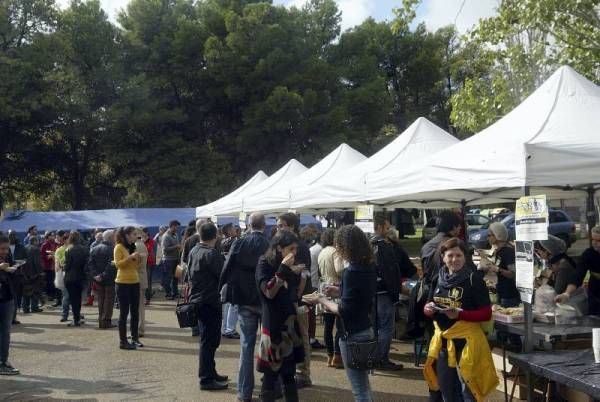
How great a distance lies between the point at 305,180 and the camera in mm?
11859

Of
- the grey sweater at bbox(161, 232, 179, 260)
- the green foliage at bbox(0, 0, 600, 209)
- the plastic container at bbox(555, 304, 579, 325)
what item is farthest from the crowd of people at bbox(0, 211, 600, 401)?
the green foliage at bbox(0, 0, 600, 209)

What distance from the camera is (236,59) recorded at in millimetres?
27406

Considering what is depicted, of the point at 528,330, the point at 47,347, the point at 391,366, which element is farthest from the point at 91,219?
the point at 528,330

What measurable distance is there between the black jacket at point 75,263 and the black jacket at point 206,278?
537 centimetres

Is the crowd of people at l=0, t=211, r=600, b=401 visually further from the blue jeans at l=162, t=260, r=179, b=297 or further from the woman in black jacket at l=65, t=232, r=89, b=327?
the blue jeans at l=162, t=260, r=179, b=297

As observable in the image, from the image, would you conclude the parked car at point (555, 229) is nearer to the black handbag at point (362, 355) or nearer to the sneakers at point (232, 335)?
the sneakers at point (232, 335)

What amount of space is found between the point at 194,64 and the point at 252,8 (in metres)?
3.76

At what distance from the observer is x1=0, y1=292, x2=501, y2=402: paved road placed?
22.0 ft

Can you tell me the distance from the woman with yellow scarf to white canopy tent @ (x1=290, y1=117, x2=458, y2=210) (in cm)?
378

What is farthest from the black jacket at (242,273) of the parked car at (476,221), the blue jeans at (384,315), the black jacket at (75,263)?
the parked car at (476,221)

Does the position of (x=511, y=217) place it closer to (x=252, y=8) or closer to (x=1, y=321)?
(x=252, y=8)

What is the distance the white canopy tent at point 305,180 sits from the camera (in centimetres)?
1141

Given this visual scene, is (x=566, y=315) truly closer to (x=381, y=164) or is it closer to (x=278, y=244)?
(x=278, y=244)

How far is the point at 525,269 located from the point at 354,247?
4.70ft
